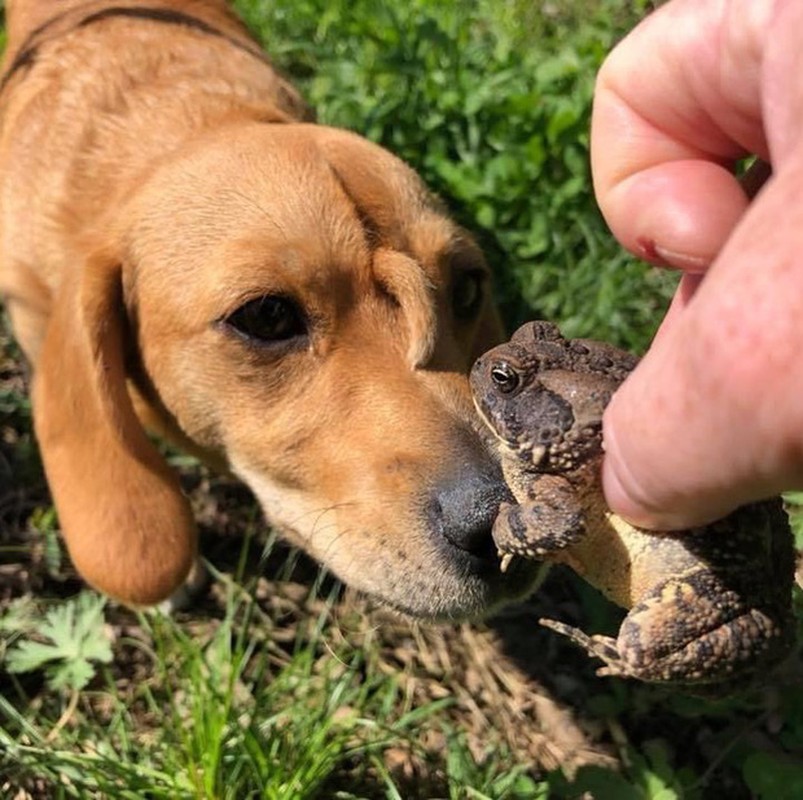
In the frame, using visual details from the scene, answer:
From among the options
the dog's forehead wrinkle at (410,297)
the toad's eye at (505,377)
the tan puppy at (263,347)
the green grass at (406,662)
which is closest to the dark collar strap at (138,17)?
the tan puppy at (263,347)

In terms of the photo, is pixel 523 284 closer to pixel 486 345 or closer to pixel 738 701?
pixel 486 345

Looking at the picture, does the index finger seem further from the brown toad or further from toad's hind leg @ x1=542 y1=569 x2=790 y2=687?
toad's hind leg @ x1=542 y1=569 x2=790 y2=687

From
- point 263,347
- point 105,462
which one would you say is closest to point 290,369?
point 263,347

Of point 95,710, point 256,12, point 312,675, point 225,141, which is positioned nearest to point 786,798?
point 312,675

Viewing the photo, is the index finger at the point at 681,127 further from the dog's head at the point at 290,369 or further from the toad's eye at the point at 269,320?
the toad's eye at the point at 269,320

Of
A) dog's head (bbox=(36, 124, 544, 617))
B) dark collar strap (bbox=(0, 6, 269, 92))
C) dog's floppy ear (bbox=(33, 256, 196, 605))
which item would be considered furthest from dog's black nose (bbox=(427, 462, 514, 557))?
dark collar strap (bbox=(0, 6, 269, 92))

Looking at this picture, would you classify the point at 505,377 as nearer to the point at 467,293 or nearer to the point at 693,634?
the point at 693,634
